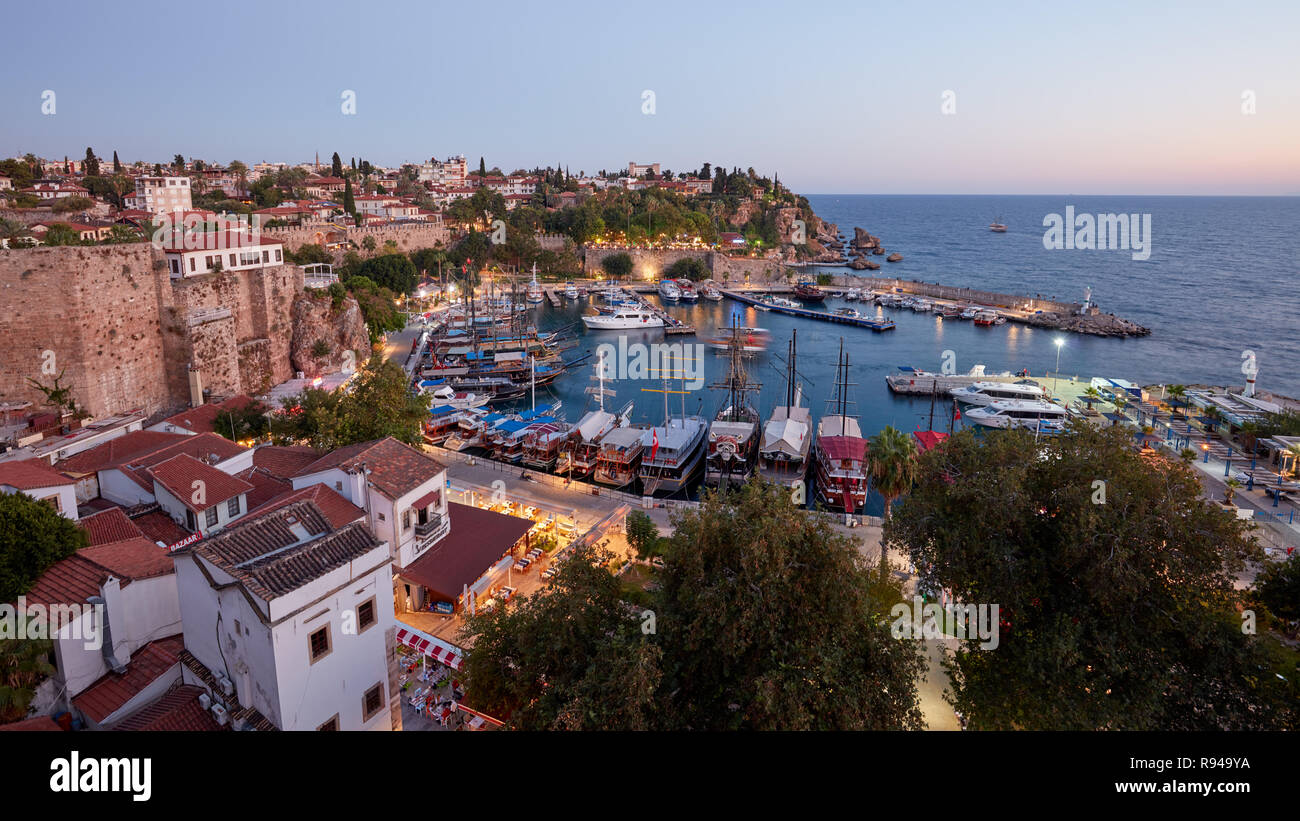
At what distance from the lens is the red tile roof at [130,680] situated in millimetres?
9875

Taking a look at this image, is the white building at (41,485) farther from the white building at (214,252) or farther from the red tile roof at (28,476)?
the white building at (214,252)

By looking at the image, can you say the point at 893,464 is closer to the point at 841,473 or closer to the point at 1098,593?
the point at 841,473

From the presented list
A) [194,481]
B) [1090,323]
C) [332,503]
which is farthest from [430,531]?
[1090,323]

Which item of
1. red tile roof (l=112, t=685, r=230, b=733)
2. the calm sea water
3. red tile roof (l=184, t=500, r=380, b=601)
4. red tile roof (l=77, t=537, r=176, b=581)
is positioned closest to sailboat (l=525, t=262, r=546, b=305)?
the calm sea water

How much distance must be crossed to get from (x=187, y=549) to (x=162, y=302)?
→ 21.2 metres

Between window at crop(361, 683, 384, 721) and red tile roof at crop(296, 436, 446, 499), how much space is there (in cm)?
511

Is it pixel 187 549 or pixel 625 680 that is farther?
pixel 187 549

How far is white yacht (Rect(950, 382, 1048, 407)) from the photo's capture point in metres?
34.8

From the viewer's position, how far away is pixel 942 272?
93125mm

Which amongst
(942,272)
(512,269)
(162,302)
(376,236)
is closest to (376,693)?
(162,302)

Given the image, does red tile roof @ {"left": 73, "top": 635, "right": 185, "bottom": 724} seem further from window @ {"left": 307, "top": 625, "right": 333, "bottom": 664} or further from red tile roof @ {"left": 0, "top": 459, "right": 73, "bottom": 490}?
red tile roof @ {"left": 0, "top": 459, "right": 73, "bottom": 490}

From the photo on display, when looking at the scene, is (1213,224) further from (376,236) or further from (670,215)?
(376,236)

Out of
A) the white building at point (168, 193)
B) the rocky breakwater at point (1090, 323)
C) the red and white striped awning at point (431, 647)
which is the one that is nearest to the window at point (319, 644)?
the red and white striped awning at point (431, 647)

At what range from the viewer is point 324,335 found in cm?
3516
